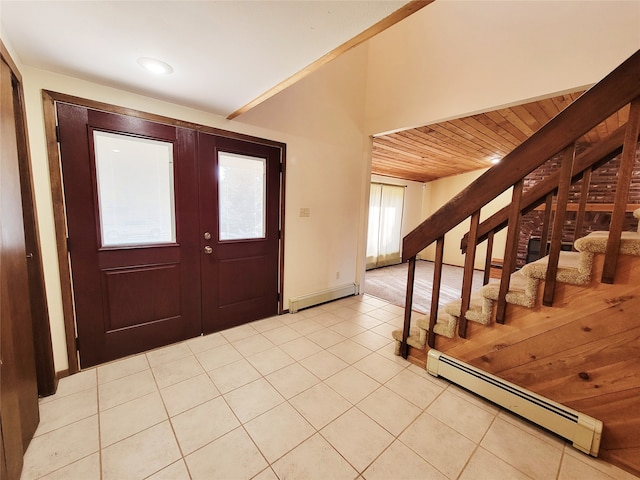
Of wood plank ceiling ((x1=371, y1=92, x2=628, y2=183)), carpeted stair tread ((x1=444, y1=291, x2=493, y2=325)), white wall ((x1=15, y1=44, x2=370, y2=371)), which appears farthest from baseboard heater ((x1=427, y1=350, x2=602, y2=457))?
wood plank ceiling ((x1=371, y1=92, x2=628, y2=183))

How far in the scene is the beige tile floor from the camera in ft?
4.40

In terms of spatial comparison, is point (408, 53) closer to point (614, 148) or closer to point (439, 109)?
point (439, 109)

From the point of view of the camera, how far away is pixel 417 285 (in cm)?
479

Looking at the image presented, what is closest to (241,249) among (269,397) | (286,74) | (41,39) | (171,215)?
(171,215)

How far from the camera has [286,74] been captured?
5.56 ft

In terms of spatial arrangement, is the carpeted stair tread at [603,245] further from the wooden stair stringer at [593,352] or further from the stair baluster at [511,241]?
the stair baluster at [511,241]

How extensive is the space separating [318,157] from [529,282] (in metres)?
2.52

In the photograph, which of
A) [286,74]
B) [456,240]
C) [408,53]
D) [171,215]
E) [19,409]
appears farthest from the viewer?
[456,240]

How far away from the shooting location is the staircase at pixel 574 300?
4.22ft

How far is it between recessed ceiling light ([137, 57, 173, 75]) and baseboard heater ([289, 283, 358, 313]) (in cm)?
253

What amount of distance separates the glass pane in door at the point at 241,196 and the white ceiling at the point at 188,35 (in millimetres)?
874

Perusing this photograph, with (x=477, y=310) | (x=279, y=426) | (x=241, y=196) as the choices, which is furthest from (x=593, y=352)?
(x=241, y=196)

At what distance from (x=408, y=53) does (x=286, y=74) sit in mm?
2251

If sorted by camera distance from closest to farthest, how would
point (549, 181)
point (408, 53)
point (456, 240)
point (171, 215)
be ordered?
1. point (549, 181)
2. point (171, 215)
3. point (408, 53)
4. point (456, 240)
